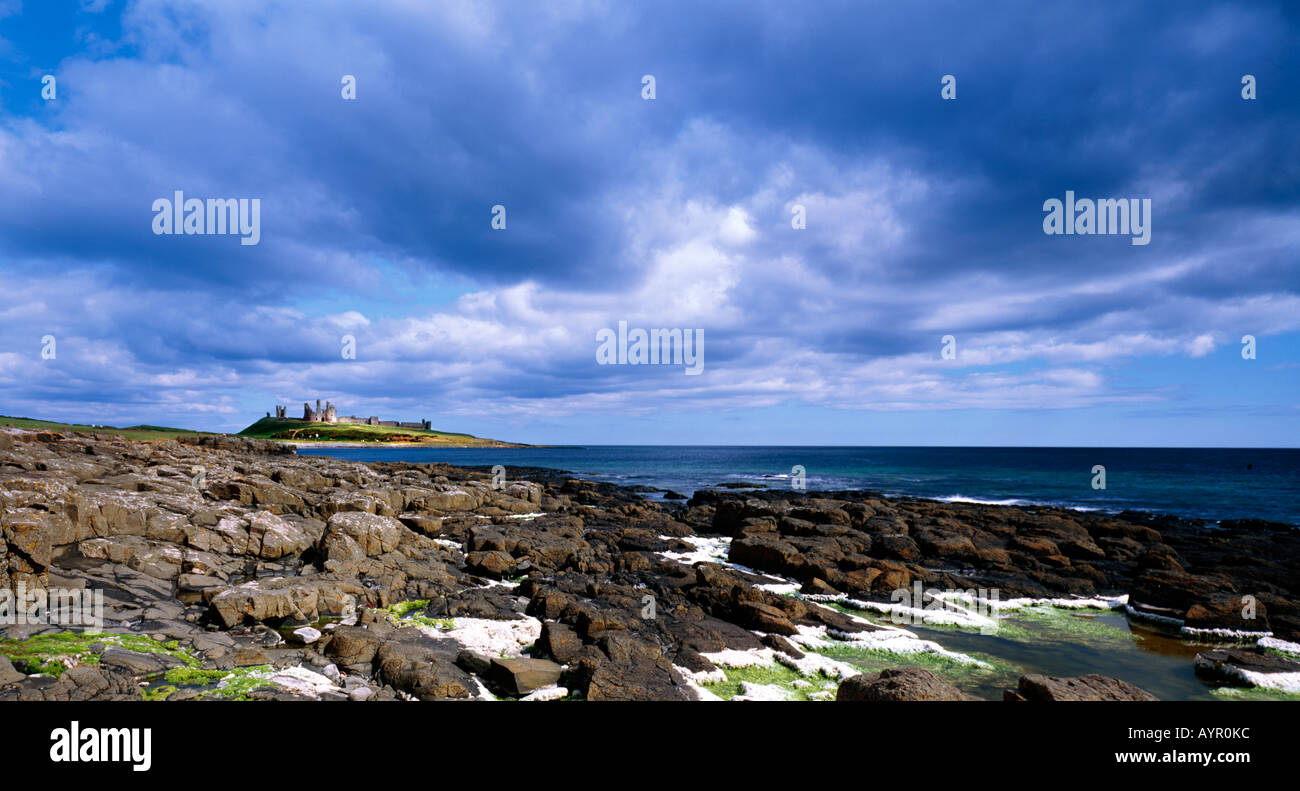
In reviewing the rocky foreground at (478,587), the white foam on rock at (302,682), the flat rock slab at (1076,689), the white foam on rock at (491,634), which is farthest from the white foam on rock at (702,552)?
the white foam on rock at (302,682)

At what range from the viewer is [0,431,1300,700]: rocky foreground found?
33.1 ft

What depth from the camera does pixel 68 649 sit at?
9.65 m

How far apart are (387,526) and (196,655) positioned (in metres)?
9.29

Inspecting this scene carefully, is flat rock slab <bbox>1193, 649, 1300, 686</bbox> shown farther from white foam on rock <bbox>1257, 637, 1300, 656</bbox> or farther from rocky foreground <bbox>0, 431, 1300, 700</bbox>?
white foam on rock <bbox>1257, 637, 1300, 656</bbox>

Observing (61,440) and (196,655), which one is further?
(61,440)

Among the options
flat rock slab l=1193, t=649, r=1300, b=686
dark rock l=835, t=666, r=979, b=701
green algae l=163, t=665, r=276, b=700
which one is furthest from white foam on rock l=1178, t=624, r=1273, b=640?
green algae l=163, t=665, r=276, b=700

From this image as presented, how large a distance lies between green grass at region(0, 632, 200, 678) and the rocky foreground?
50 mm

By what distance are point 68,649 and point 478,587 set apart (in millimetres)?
9672

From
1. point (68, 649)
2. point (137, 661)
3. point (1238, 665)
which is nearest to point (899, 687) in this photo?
point (1238, 665)

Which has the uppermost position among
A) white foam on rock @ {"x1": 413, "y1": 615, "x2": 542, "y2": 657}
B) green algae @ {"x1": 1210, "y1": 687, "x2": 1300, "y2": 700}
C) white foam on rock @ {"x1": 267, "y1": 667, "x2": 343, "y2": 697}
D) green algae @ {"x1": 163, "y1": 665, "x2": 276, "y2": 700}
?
green algae @ {"x1": 163, "y1": 665, "x2": 276, "y2": 700}
